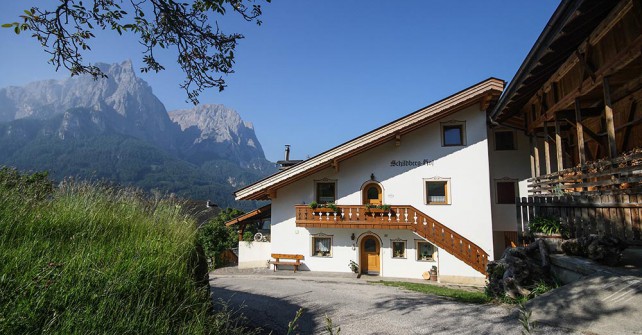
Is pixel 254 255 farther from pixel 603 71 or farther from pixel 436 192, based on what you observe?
pixel 603 71

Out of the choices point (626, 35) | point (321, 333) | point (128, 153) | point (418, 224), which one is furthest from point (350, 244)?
point (128, 153)

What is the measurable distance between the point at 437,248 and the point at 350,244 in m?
4.45

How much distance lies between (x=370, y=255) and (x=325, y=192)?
4189mm

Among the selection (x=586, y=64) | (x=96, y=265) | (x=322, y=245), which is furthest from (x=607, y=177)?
(x=322, y=245)

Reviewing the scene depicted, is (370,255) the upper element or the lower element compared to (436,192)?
A: lower

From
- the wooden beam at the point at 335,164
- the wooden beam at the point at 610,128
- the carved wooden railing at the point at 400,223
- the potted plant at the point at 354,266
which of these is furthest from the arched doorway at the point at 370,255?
the wooden beam at the point at 610,128

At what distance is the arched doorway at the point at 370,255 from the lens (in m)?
17.9

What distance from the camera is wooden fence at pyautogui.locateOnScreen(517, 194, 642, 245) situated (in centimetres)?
731

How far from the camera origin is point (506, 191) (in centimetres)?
1878

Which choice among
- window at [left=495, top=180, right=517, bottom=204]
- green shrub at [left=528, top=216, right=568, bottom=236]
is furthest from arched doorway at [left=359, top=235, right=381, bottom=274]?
green shrub at [left=528, top=216, right=568, bottom=236]

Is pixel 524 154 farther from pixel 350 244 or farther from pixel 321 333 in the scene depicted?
pixel 321 333

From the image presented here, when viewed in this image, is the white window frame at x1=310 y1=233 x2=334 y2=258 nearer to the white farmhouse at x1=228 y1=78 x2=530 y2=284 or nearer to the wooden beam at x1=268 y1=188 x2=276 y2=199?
the white farmhouse at x1=228 y1=78 x2=530 y2=284

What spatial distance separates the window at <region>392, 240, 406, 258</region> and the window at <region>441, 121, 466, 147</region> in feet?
18.8

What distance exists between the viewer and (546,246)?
8.41 m
